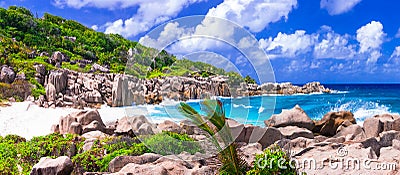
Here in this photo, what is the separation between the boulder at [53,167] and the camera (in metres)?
6.25

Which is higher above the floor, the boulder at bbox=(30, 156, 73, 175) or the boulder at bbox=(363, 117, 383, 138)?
the boulder at bbox=(363, 117, 383, 138)

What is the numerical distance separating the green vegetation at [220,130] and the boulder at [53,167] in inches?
108

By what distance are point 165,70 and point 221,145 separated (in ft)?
5.44

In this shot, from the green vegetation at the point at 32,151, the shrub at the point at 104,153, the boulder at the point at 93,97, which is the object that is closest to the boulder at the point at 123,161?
the shrub at the point at 104,153

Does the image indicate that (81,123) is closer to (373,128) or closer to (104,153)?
(104,153)

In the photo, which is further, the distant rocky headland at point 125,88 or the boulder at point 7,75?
the boulder at point 7,75

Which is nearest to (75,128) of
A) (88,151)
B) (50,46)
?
(88,151)

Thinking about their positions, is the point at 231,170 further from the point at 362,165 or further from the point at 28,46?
the point at 28,46

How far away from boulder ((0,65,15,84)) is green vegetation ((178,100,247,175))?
85.3 ft

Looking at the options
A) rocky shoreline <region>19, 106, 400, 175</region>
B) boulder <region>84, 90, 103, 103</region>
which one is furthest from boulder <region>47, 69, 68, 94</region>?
rocky shoreline <region>19, 106, 400, 175</region>

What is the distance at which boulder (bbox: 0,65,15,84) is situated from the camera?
2725 cm

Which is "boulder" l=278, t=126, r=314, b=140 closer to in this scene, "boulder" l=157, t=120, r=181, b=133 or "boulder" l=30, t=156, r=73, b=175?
"boulder" l=157, t=120, r=181, b=133

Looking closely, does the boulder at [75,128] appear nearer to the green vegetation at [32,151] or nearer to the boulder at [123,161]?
the green vegetation at [32,151]

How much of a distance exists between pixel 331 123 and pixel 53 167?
1009 centimetres
